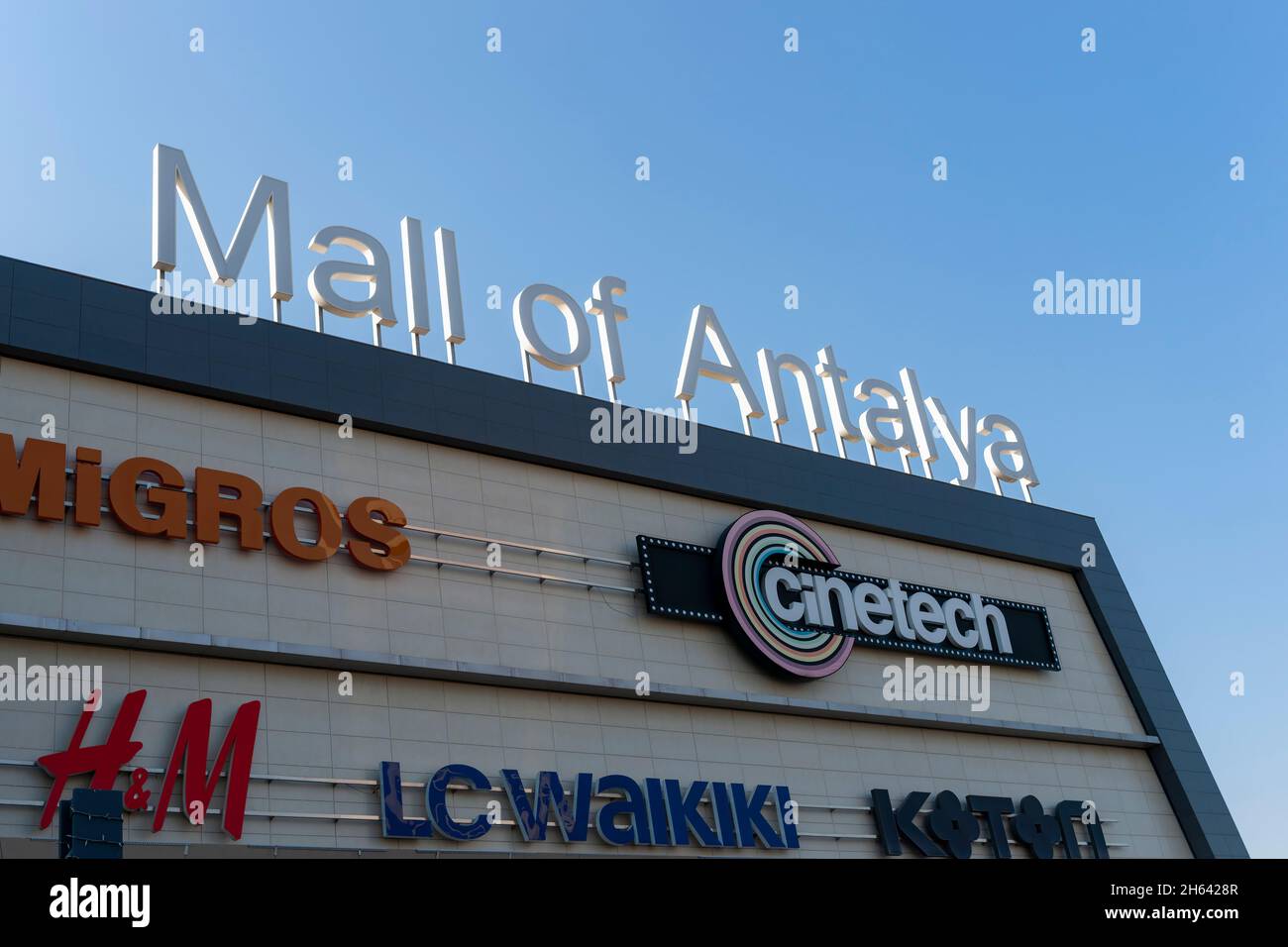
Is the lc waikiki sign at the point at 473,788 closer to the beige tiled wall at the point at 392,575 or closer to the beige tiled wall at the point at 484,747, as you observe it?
the beige tiled wall at the point at 484,747

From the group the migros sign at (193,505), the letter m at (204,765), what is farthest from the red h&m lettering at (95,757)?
the migros sign at (193,505)

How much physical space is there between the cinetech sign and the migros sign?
5.33 m

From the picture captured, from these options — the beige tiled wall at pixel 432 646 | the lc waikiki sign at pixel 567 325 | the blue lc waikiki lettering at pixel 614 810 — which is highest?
the lc waikiki sign at pixel 567 325

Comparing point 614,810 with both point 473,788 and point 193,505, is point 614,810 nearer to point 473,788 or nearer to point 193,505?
point 473,788

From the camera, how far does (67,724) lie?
16.9 m

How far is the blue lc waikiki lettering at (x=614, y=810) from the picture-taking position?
19219 millimetres

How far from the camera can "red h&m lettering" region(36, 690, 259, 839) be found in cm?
1658

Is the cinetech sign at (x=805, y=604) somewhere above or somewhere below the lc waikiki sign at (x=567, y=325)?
below

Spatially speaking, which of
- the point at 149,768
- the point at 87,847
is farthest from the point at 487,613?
the point at 87,847

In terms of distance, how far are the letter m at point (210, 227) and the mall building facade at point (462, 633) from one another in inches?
46.5

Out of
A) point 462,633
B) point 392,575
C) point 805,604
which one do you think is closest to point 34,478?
point 392,575

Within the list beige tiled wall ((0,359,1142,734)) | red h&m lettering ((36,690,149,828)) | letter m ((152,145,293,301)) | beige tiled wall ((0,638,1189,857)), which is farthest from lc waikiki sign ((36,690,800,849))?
letter m ((152,145,293,301))

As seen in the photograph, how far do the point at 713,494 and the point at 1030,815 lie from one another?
922cm

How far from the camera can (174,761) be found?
1736 cm
